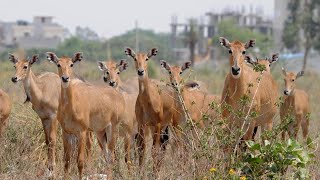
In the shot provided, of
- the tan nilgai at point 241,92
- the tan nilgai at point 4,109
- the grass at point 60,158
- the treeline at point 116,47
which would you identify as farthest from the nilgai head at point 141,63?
the treeline at point 116,47

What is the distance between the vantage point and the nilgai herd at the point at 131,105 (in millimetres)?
13336

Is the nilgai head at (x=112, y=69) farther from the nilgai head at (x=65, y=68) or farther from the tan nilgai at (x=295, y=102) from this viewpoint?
the nilgai head at (x=65, y=68)

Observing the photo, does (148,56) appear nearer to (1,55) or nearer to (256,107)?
(256,107)

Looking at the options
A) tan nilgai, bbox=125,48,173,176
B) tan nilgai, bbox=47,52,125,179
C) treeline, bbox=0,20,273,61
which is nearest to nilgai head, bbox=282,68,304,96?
treeline, bbox=0,20,273,61

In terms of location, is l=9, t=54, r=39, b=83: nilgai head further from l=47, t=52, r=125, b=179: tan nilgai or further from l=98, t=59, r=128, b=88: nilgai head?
l=98, t=59, r=128, b=88: nilgai head

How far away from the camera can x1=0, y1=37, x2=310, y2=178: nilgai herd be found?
13.3 meters

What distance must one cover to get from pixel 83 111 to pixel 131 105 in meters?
2.48

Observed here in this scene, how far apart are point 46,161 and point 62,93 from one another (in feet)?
5.69

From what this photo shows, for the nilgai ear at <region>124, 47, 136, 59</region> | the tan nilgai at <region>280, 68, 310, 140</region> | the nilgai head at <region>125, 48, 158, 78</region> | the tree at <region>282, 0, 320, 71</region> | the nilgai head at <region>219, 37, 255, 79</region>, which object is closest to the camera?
the nilgai head at <region>219, 37, 255, 79</region>

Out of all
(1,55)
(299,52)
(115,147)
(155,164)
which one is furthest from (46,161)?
(299,52)

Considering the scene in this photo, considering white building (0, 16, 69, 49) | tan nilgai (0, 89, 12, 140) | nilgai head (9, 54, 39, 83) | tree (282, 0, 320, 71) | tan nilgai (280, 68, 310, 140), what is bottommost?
white building (0, 16, 69, 49)

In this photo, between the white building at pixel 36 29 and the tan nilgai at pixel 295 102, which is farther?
the white building at pixel 36 29

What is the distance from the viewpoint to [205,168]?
12.0m

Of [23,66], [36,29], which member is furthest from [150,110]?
[36,29]
